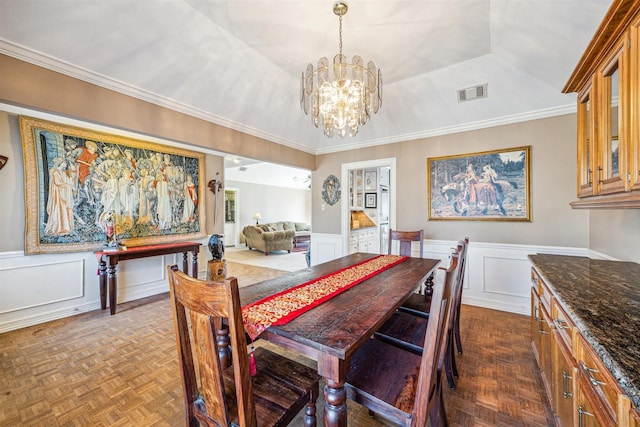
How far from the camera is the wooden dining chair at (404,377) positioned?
Result: 993mm

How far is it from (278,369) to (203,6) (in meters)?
2.78

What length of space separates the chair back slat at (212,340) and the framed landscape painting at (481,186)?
3492mm

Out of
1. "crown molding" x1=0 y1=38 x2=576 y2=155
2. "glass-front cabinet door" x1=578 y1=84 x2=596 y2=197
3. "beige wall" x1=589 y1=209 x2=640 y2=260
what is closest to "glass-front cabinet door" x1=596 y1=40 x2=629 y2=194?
"glass-front cabinet door" x1=578 y1=84 x2=596 y2=197

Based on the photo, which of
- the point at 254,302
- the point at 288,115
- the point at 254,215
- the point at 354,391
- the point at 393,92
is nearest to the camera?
the point at 354,391

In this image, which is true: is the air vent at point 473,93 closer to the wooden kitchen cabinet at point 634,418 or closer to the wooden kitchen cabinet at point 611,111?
the wooden kitchen cabinet at point 611,111

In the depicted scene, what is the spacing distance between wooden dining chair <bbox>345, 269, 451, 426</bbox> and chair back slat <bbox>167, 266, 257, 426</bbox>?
0.53 metres

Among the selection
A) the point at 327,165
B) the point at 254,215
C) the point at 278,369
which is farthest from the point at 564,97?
the point at 254,215

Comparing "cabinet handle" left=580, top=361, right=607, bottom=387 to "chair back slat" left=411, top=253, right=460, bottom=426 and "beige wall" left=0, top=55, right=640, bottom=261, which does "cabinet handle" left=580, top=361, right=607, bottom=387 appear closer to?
"chair back slat" left=411, top=253, right=460, bottom=426

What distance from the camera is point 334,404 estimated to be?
0.98m

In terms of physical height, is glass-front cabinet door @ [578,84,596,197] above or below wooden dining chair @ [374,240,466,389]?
above

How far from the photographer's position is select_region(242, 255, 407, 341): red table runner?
1.17 m

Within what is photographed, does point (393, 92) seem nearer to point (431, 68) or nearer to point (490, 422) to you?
point (431, 68)

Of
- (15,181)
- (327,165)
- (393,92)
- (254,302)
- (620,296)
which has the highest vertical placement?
(393,92)

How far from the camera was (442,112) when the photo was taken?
3.46 metres
